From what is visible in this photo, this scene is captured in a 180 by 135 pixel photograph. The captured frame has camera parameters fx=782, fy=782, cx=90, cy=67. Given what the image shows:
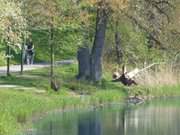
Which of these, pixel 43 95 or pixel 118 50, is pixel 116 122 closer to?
pixel 43 95

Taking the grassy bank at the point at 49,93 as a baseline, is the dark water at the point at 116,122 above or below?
below

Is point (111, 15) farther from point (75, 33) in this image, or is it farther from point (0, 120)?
point (0, 120)

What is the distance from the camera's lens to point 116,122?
3981 cm

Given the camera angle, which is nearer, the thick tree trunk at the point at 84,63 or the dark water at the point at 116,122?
the dark water at the point at 116,122

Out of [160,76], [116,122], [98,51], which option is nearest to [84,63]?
[98,51]

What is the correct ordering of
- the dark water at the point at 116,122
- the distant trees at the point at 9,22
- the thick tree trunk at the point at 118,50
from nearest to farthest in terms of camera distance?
1. the distant trees at the point at 9,22
2. the dark water at the point at 116,122
3. the thick tree trunk at the point at 118,50

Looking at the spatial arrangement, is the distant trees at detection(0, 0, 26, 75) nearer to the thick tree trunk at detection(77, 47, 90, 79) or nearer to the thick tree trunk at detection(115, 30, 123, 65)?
the thick tree trunk at detection(77, 47, 90, 79)

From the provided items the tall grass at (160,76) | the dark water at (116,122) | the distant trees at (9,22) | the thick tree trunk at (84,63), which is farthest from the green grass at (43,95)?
the distant trees at (9,22)

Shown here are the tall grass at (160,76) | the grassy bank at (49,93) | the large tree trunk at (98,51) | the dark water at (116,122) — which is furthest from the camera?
the tall grass at (160,76)

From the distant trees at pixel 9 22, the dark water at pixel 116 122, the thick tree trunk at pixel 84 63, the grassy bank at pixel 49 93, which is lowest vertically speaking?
the dark water at pixel 116 122

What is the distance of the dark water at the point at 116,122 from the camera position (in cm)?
3572


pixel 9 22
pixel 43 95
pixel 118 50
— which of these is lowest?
pixel 43 95

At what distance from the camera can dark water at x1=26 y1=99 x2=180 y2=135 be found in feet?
117

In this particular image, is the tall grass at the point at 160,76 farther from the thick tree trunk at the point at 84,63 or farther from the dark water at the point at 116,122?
the dark water at the point at 116,122
